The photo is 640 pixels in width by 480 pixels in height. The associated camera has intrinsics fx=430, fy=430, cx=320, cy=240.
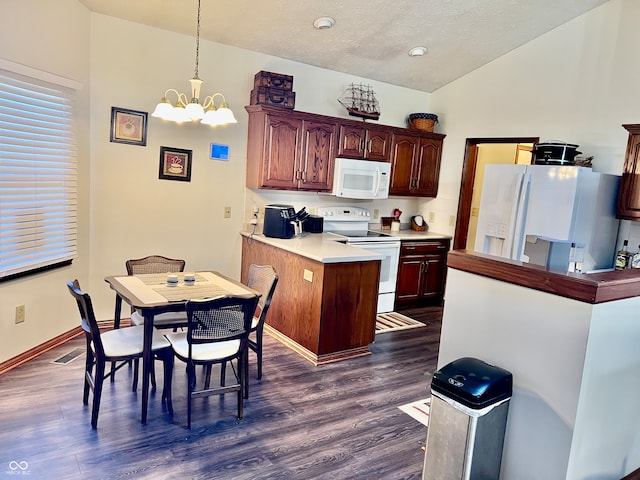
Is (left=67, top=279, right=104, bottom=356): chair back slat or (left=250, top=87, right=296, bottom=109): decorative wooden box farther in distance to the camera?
(left=250, top=87, right=296, bottom=109): decorative wooden box

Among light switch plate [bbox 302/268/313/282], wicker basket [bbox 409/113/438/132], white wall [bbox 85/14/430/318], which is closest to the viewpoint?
light switch plate [bbox 302/268/313/282]

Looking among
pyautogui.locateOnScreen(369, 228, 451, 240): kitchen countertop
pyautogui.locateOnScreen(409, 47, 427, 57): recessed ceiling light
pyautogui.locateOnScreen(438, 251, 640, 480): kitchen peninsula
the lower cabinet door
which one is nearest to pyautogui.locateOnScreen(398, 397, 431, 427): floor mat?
pyautogui.locateOnScreen(438, 251, 640, 480): kitchen peninsula

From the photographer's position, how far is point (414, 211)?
19.6ft

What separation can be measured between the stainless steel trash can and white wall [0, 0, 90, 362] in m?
3.01

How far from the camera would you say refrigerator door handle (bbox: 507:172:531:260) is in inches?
150

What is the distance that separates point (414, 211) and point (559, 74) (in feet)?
7.65

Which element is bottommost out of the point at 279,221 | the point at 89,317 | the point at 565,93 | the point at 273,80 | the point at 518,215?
the point at 89,317

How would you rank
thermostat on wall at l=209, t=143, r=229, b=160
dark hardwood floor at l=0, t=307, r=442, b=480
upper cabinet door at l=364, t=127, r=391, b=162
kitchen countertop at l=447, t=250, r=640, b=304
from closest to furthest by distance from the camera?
kitchen countertop at l=447, t=250, r=640, b=304 < dark hardwood floor at l=0, t=307, r=442, b=480 < thermostat on wall at l=209, t=143, r=229, b=160 < upper cabinet door at l=364, t=127, r=391, b=162

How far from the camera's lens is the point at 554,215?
363 centimetres

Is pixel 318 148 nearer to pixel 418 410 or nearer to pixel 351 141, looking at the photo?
pixel 351 141

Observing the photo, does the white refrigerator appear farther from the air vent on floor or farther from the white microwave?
the air vent on floor

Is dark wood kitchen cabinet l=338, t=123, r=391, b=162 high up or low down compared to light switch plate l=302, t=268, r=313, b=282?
up

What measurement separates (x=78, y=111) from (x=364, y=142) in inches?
113

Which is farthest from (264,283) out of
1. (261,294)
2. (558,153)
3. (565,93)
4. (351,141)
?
(565,93)
